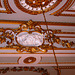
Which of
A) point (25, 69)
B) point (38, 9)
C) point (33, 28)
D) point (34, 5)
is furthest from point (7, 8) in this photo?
point (25, 69)

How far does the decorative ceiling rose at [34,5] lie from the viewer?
2.97m

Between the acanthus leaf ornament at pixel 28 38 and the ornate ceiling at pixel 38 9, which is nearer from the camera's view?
the ornate ceiling at pixel 38 9

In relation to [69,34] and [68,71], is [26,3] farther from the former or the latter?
[68,71]

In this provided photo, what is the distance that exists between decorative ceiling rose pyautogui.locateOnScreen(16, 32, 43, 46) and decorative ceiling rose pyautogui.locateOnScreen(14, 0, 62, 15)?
0.64 metres

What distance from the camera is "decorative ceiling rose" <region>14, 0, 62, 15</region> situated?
297 cm

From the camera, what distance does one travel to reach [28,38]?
11.6 ft

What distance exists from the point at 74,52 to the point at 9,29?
221cm

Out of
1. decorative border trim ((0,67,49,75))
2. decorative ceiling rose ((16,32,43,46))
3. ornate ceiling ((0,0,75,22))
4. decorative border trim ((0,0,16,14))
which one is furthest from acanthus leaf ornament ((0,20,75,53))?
decorative border trim ((0,67,49,75))

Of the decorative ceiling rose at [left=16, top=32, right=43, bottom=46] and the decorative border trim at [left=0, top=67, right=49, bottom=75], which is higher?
the decorative ceiling rose at [left=16, top=32, right=43, bottom=46]

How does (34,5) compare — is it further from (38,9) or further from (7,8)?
(7,8)

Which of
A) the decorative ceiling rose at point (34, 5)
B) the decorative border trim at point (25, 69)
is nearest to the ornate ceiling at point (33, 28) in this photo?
the decorative ceiling rose at point (34, 5)

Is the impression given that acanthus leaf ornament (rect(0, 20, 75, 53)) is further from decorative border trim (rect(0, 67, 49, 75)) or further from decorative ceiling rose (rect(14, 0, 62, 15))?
decorative border trim (rect(0, 67, 49, 75))

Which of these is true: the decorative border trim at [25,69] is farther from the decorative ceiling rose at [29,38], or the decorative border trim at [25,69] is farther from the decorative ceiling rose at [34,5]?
the decorative ceiling rose at [34,5]

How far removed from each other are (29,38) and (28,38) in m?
0.03
